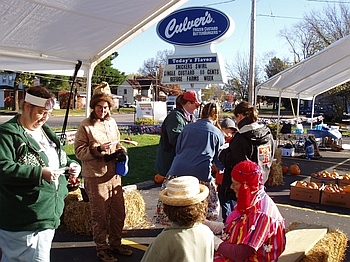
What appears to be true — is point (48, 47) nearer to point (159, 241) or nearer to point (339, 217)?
point (159, 241)

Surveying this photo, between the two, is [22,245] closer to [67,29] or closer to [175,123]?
[175,123]

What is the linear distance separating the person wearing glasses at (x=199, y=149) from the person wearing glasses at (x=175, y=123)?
0.74 ft

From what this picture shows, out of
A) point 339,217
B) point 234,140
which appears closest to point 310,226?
point 234,140

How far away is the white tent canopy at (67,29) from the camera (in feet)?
12.2

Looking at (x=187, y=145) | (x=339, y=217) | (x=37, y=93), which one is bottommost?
(x=339, y=217)

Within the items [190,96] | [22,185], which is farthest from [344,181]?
[22,185]

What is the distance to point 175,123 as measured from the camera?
4402mm

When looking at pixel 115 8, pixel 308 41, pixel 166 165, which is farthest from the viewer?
pixel 308 41

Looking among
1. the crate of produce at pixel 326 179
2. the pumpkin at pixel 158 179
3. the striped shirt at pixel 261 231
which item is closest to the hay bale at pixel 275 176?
the crate of produce at pixel 326 179

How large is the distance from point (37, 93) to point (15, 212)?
0.83 metres

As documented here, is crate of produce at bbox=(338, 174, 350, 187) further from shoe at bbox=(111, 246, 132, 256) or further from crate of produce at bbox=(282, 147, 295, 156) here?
crate of produce at bbox=(282, 147, 295, 156)

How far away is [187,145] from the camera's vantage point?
4086 millimetres

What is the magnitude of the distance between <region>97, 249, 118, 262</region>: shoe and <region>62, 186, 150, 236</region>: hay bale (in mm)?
887

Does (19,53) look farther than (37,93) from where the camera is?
Yes
